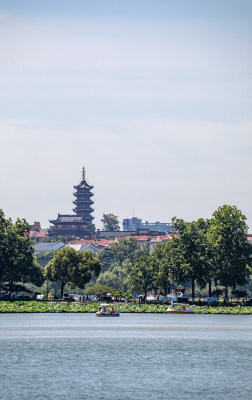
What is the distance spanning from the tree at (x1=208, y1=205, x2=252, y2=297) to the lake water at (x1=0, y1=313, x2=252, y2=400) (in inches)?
1441

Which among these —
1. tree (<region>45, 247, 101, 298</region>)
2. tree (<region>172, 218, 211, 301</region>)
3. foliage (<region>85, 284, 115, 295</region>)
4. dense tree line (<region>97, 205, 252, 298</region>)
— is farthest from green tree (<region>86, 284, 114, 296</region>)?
tree (<region>172, 218, 211, 301</region>)

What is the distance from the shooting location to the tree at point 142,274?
146000 mm

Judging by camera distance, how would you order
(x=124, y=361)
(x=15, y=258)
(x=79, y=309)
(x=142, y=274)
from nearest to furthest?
(x=124, y=361)
(x=79, y=309)
(x=15, y=258)
(x=142, y=274)

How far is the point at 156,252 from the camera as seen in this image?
15200 centimetres

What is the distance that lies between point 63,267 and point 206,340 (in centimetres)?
7387

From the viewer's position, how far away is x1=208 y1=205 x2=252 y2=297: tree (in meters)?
138

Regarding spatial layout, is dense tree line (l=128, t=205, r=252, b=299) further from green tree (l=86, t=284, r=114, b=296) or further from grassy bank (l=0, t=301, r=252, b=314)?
green tree (l=86, t=284, r=114, b=296)

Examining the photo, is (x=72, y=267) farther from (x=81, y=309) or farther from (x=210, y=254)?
(x=210, y=254)

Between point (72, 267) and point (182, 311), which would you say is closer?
point (182, 311)

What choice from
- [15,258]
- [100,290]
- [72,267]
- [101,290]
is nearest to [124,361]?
[15,258]

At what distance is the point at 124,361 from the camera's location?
6069cm

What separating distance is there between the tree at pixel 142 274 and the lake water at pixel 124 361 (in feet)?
147

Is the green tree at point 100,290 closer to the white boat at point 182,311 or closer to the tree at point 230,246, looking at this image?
the tree at point 230,246

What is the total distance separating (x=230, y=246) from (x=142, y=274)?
57.5 ft
